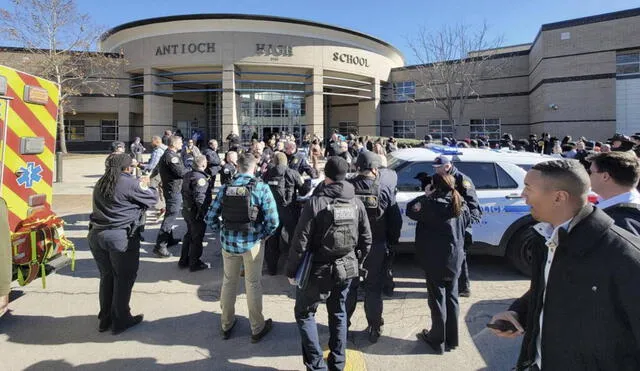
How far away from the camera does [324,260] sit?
10.0 feet

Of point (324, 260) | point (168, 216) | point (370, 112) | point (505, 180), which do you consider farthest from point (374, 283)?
point (370, 112)

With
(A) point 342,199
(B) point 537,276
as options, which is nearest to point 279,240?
(A) point 342,199

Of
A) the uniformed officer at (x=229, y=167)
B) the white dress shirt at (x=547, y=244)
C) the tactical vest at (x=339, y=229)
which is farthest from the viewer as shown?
the uniformed officer at (x=229, y=167)

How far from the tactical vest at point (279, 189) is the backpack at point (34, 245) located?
2696 millimetres

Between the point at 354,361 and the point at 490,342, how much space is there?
1386 millimetres

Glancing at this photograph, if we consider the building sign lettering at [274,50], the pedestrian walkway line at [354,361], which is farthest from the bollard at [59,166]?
the building sign lettering at [274,50]

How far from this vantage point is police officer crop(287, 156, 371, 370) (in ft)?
9.94

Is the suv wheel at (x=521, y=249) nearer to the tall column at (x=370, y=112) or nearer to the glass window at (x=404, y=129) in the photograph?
the tall column at (x=370, y=112)

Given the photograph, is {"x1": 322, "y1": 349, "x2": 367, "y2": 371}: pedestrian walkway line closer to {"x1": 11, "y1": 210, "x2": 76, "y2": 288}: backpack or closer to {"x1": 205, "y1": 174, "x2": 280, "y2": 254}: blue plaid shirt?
{"x1": 205, "y1": 174, "x2": 280, "y2": 254}: blue plaid shirt

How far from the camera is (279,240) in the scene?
5.94 metres

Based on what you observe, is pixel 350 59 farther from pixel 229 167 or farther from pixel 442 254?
pixel 442 254

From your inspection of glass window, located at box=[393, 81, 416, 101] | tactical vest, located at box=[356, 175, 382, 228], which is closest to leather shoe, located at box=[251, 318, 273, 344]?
tactical vest, located at box=[356, 175, 382, 228]

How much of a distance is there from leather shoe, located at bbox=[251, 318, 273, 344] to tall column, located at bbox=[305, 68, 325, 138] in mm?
25292

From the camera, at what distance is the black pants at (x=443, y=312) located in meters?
3.55
